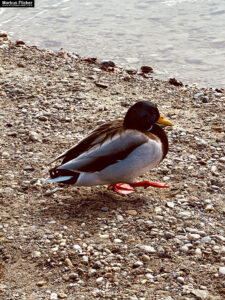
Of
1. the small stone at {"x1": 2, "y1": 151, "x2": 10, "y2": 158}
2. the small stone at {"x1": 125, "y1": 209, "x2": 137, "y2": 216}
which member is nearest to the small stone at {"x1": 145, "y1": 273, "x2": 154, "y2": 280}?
the small stone at {"x1": 125, "y1": 209, "x2": 137, "y2": 216}

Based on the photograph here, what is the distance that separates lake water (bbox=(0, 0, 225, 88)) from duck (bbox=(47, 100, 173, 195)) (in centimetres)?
490

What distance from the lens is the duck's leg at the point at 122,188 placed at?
4.92 meters

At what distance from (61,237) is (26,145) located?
1898mm

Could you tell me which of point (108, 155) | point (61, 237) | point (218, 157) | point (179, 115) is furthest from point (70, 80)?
point (61, 237)

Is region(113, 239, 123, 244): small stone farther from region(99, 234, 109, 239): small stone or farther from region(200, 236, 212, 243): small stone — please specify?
region(200, 236, 212, 243): small stone

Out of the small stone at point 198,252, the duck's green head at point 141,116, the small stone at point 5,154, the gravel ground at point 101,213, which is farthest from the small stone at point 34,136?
the small stone at point 198,252

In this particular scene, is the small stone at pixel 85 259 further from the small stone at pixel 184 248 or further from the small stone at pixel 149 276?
the small stone at pixel 184 248

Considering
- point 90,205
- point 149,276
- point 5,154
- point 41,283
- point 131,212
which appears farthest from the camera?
point 5,154

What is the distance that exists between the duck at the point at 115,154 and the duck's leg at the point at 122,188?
0.39ft

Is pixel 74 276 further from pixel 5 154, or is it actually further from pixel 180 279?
pixel 5 154

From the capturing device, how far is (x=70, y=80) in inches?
314

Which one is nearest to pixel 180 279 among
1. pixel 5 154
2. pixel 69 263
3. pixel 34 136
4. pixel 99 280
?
pixel 99 280

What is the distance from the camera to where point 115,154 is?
4.51m

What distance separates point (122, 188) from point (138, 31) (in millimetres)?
7976
